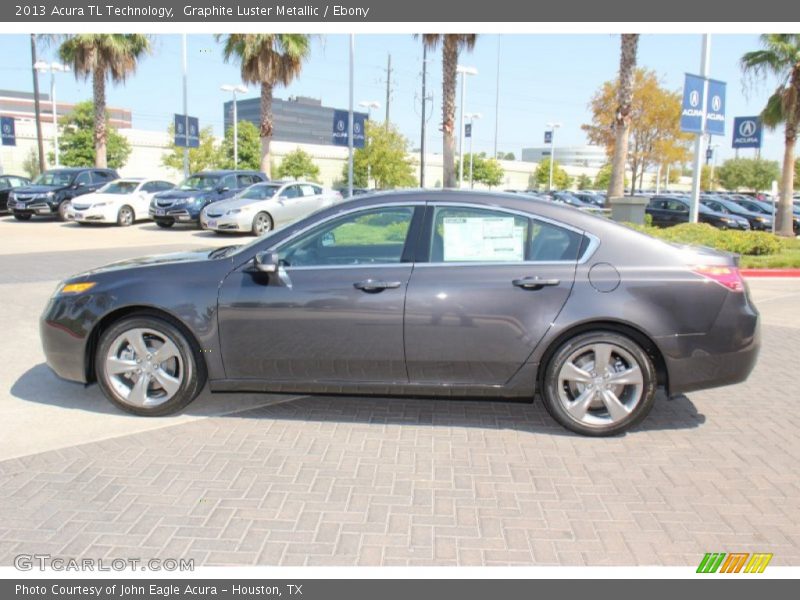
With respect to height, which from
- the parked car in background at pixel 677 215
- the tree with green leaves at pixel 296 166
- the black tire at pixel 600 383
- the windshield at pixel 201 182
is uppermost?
the tree with green leaves at pixel 296 166

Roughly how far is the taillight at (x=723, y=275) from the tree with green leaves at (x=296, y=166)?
47686mm

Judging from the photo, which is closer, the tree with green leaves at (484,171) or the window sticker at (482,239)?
the window sticker at (482,239)

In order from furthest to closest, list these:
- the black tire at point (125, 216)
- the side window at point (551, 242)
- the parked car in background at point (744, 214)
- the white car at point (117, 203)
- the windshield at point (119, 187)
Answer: the parked car in background at point (744, 214), the windshield at point (119, 187), the black tire at point (125, 216), the white car at point (117, 203), the side window at point (551, 242)

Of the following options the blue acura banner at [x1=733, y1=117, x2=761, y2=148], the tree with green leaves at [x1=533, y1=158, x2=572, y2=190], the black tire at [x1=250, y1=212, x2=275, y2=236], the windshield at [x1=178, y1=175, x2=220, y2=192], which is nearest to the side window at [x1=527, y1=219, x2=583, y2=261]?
the black tire at [x1=250, y1=212, x2=275, y2=236]

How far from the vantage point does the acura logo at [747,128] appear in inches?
742

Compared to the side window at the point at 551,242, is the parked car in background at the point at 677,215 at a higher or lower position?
lower

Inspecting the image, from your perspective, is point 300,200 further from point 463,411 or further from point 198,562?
point 198,562

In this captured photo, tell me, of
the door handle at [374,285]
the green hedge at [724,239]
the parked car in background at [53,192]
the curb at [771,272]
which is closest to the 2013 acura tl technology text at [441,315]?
the door handle at [374,285]

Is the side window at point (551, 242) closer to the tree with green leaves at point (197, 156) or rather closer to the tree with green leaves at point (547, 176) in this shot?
the tree with green leaves at point (197, 156)

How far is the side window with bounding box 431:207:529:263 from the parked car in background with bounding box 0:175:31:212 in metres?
25.4

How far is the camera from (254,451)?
426 centimetres

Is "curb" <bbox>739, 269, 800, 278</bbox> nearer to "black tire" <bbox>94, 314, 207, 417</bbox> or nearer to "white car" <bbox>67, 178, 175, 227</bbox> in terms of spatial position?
"black tire" <bbox>94, 314, 207, 417</bbox>

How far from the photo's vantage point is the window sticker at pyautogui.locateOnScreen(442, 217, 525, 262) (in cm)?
452

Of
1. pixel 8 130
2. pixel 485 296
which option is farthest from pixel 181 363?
pixel 8 130
